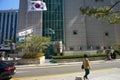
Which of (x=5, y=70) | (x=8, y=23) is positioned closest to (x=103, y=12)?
(x=5, y=70)

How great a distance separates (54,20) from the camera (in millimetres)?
54094

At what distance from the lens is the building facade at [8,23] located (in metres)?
117

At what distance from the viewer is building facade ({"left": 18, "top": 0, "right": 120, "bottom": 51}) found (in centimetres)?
5331

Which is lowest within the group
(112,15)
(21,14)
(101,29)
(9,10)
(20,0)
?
(112,15)

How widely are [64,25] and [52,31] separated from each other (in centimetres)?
380

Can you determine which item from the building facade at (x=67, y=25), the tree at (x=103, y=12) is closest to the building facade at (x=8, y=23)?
the building facade at (x=67, y=25)

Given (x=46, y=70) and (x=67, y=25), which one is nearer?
(x=46, y=70)

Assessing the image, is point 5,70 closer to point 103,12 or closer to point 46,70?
point 103,12

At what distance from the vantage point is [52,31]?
53.5 metres

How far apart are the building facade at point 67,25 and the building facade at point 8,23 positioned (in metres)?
64.2

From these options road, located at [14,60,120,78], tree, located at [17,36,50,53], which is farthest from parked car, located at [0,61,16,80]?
tree, located at [17,36,50,53]

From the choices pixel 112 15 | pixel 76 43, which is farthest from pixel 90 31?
pixel 112 15

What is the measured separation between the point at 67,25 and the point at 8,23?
72.0 meters

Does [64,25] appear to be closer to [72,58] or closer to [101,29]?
[101,29]
